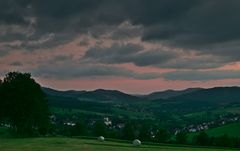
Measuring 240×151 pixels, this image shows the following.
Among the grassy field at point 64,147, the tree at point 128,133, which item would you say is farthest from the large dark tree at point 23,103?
the tree at point 128,133

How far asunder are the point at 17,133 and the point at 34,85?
470 inches

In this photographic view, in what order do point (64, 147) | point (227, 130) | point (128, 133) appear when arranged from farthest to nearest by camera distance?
1. point (227, 130)
2. point (128, 133)
3. point (64, 147)

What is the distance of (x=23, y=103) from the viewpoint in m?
86.1

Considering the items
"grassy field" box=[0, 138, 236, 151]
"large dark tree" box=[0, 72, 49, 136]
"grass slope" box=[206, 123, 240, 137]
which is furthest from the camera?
"grass slope" box=[206, 123, 240, 137]

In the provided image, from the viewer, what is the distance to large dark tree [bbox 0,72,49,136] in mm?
86062

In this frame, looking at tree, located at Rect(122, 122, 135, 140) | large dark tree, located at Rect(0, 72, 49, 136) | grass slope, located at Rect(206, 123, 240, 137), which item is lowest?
grass slope, located at Rect(206, 123, 240, 137)

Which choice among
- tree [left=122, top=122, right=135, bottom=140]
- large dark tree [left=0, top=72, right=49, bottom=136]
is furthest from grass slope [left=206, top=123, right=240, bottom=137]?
large dark tree [left=0, top=72, right=49, bottom=136]

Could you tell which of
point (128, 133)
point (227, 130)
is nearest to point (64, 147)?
point (128, 133)

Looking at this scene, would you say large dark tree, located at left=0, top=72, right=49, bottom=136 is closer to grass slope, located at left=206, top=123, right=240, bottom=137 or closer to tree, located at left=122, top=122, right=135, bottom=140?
tree, located at left=122, top=122, right=135, bottom=140

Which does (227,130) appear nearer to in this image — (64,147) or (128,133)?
(128,133)

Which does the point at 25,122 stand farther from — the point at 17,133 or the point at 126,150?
the point at 126,150

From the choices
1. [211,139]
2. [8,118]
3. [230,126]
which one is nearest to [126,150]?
[8,118]

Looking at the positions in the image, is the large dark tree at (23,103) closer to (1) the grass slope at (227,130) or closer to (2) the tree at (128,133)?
(2) the tree at (128,133)

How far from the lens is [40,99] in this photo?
90.1 m
